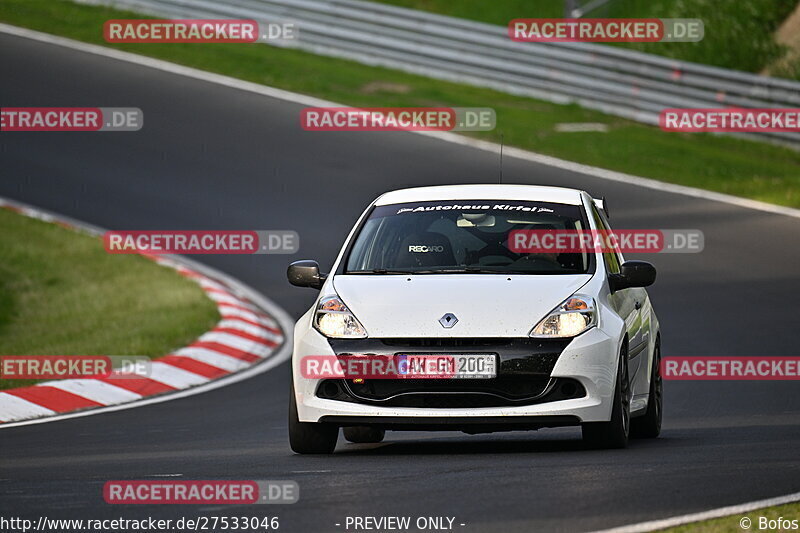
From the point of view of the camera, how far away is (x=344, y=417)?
30.1ft

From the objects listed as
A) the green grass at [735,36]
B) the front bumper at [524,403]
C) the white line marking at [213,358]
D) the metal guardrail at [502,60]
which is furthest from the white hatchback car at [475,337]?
the green grass at [735,36]

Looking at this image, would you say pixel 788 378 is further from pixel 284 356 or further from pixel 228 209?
pixel 228 209

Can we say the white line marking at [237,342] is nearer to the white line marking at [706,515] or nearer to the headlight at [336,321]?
the headlight at [336,321]

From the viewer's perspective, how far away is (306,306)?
18.4 m

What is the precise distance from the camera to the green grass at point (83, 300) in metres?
16.0

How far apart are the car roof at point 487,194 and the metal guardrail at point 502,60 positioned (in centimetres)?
1783

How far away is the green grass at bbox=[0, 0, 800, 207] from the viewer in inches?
1003

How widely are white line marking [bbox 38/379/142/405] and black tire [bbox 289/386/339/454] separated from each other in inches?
161

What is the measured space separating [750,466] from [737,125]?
2047cm

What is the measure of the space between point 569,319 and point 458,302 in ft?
1.98

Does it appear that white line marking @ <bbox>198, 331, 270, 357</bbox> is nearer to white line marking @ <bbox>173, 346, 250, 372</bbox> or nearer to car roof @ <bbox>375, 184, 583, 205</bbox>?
white line marking @ <bbox>173, 346, 250, 372</bbox>

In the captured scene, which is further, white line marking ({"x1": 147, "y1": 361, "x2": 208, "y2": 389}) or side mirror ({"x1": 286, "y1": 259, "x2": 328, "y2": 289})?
white line marking ({"x1": 147, "y1": 361, "x2": 208, "y2": 389})

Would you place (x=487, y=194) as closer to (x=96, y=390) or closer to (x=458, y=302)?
(x=458, y=302)

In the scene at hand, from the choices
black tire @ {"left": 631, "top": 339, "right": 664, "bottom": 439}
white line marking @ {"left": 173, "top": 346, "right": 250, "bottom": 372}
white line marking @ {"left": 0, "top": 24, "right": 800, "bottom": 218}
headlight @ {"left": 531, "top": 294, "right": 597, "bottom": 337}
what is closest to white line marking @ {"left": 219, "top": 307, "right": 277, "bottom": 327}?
white line marking @ {"left": 173, "top": 346, "right": 250, "bottom": 372}
